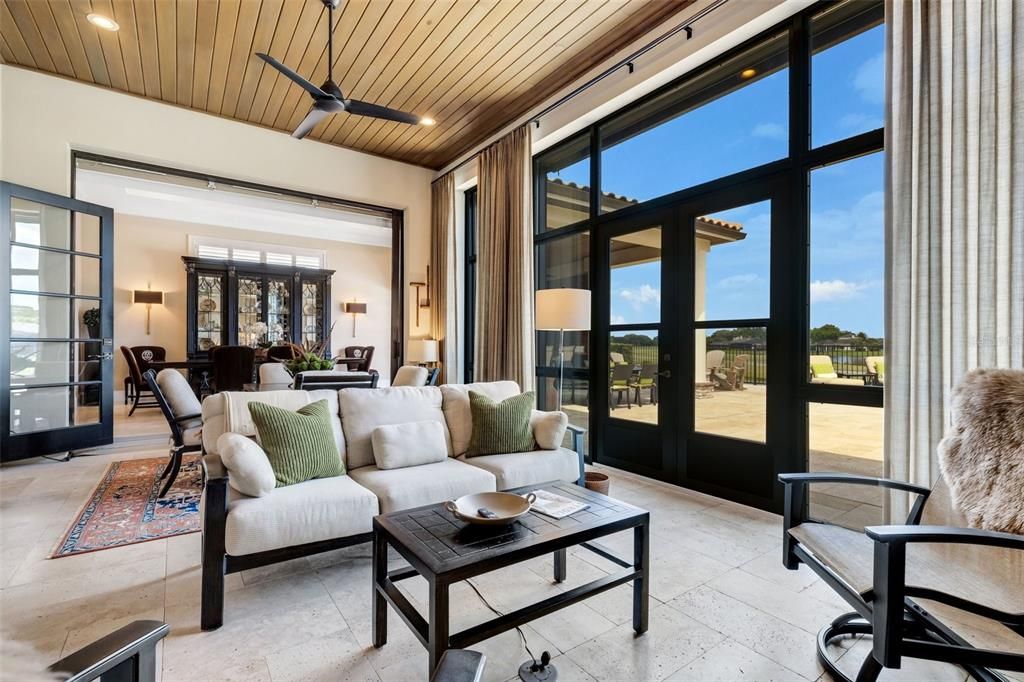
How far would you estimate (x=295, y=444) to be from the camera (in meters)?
2.35

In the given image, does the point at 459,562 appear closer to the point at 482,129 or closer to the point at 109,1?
the point at 109,1

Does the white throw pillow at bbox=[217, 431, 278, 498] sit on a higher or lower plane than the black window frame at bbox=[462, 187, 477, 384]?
lower

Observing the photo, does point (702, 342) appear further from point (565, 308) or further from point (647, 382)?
point (565, 308)

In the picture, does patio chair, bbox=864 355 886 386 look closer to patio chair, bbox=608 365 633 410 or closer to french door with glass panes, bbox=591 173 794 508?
french door with glass panes, bbox=591 173 794 508

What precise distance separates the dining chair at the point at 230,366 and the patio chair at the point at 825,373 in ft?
16.3

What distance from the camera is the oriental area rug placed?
2.62m

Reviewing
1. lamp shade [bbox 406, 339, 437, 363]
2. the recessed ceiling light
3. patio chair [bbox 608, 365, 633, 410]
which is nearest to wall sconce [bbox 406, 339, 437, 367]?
lamp shade [bbox 406, 339, 437, 363]

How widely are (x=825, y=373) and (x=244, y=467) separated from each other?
123 inches

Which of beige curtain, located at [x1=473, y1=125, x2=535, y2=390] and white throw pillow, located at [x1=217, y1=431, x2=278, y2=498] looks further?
beige curtain, located at [x1=473, y1=125, x2=535, y2=390]

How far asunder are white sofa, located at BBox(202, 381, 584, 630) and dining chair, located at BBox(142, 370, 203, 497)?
105cm

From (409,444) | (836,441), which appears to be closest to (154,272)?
(409,444)

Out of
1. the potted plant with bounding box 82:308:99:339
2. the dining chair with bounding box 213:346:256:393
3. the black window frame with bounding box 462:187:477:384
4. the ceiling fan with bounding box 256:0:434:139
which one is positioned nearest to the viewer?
the ceiling fan with bounding box 256:0:434:139

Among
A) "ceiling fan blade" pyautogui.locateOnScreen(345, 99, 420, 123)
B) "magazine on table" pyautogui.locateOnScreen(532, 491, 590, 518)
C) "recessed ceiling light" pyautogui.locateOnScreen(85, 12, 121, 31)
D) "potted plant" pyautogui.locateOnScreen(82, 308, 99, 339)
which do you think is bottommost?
"magazine on table" pyautogui.locateOnScreen(532, 491, 590, 518)

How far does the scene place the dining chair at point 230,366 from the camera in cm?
494
